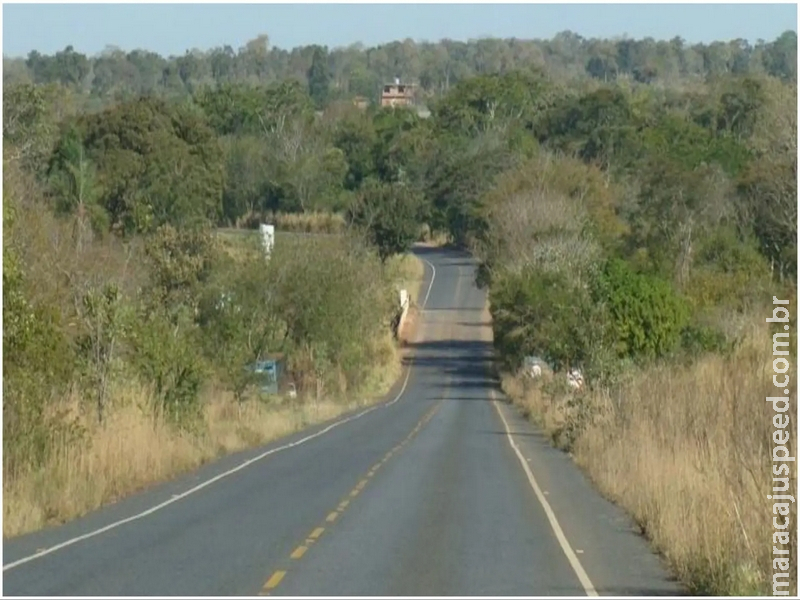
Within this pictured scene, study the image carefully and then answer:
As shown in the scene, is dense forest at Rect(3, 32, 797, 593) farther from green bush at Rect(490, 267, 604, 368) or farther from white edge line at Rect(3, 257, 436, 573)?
white edge line at Rect(3, 257, 436, 573)

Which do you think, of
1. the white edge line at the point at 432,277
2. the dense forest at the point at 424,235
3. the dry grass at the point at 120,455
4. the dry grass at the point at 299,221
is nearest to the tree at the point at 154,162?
the dense forest at the point at 424,235

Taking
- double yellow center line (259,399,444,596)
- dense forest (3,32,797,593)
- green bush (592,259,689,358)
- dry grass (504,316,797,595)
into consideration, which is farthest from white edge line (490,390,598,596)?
green bush (592,259,689,358)

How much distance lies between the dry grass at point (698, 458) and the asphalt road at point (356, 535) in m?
0.49

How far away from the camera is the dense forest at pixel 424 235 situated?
80.9ft

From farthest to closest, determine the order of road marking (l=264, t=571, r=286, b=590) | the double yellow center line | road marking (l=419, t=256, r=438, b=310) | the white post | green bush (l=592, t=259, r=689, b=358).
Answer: road marking (l=419, t=256, r=438, b=310) < the white post < green bush (l=592, t=259, r=689, b=358) < the double yellow center line < road marking (l=264, t=571, r=286, b=590)

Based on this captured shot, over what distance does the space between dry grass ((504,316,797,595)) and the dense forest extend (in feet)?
0.22

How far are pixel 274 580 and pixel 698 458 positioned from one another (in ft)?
27.6

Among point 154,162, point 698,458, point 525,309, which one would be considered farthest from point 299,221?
point 698,458

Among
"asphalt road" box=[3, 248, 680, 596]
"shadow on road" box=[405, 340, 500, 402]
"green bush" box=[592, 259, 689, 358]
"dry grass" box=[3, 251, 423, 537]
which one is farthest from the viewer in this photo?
"shadow on road" box=[405, 340, 500, 402]

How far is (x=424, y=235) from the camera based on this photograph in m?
138

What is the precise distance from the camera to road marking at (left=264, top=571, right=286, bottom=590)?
14.8 m

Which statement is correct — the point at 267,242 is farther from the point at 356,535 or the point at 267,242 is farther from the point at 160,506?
the point at 356,535

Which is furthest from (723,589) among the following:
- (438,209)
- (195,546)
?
(438,209)

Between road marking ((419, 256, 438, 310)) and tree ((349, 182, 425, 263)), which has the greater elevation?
tree ((349, 182, 425, 263))
